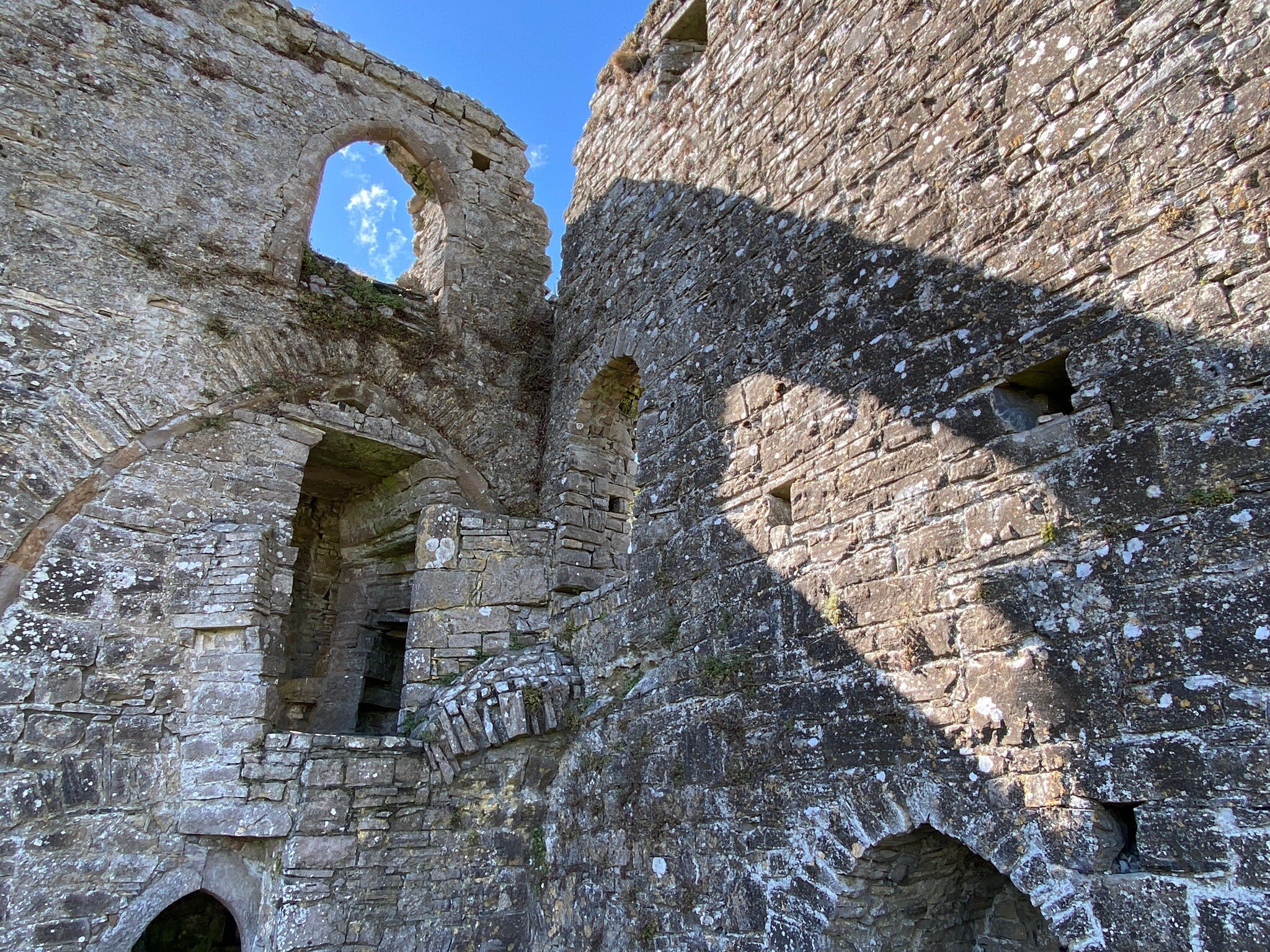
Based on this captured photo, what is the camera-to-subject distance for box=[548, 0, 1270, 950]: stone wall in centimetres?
298

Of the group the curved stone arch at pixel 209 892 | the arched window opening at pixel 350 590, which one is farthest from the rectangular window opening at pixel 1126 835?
the arched window opening at pixel 350 590

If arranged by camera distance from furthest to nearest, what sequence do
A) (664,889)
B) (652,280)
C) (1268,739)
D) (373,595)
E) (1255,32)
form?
(373,595) → (652,280) → (664,889) → (1255,32) → (1268,739)

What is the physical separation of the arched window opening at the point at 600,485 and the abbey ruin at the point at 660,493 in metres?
0.05

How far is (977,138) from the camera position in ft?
13.6

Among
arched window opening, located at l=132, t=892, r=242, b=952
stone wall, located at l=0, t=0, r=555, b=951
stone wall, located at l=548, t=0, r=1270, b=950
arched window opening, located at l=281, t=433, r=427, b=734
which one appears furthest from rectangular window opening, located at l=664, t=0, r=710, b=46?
arched window opening, located at l=132, t=892, r=242, b=952

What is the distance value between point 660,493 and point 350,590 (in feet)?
11.5

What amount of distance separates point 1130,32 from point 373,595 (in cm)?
660

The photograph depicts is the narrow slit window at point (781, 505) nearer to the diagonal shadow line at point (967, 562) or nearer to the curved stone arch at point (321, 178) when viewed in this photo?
the diagonal shadow line at point (967, 562)

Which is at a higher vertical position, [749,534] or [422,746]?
[749,534]

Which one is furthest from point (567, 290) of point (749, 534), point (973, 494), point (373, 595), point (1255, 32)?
point (1255, 32)

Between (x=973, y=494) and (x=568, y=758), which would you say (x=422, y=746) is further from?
(x=973, y=494)

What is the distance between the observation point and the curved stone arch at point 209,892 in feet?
17.0

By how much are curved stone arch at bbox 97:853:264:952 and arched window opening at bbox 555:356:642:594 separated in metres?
2.77

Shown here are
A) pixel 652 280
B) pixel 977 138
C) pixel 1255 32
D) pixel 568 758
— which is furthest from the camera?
pixel 652 280
